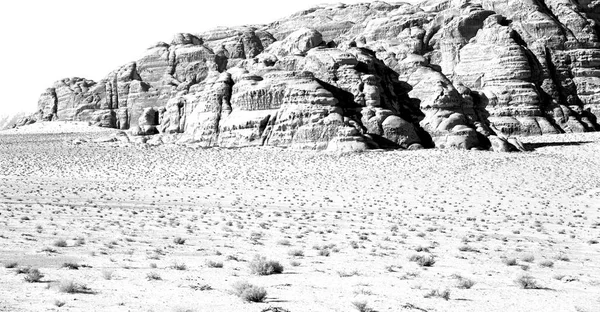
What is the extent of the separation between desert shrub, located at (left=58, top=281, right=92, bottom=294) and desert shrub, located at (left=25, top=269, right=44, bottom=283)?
94 centimetres

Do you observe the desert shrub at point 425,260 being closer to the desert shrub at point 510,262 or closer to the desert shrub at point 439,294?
the desert shrub at point 510,262

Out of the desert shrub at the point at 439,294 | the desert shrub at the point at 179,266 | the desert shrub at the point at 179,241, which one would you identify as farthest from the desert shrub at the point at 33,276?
the desert shrub at the point at 439,294

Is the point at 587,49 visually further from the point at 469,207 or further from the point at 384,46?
the point at 469,207

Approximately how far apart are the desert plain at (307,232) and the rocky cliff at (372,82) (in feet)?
16.6

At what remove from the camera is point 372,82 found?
54.8 m

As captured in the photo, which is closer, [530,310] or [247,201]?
[530,310]

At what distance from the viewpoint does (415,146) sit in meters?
50.9

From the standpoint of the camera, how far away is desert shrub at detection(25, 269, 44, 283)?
10.5 meters

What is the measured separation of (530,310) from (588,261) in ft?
21.8

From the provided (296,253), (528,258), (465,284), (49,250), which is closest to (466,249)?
(528,258)

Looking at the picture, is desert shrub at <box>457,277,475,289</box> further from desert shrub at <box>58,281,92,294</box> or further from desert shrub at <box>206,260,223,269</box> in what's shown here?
desert shrub at <box>58,281,92,294</box>

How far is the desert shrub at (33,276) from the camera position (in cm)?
1054

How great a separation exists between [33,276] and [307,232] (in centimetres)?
1081

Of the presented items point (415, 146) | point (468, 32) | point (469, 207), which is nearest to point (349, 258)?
point (469, 207)
